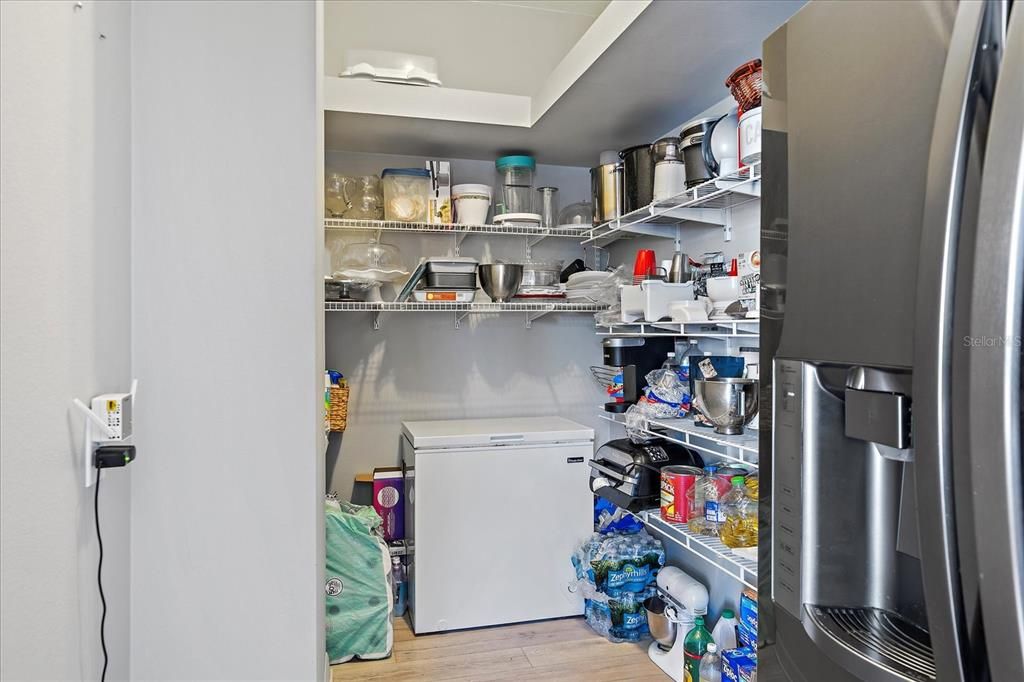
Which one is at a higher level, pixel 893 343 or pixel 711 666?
pixel 893 343

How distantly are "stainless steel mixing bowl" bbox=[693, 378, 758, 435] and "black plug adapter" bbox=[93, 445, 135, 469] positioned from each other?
1428mm

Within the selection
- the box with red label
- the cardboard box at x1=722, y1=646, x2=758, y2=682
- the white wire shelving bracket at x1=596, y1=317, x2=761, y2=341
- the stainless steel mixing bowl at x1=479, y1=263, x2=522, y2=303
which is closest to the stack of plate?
the white wire shelving bracket at x1=596, y1=317, x2=761, y2=341

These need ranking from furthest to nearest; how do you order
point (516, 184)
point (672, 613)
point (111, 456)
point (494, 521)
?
point (516, 184), point (494, 521), point (672, 613), point (111, 456)

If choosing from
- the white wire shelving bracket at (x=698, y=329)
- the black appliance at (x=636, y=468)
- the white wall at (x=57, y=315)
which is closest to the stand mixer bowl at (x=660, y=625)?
the black appliance at (x=636, y=468)

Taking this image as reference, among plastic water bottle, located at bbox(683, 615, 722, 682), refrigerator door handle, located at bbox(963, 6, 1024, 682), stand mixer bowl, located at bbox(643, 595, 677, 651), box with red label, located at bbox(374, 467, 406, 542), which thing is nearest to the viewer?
refrigerator door handle, located at bbox(963, 6, 1024, 682)

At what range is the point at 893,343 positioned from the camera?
0.70 m

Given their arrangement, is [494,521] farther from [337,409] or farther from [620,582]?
[337,409]

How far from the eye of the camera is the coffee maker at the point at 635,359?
2570mm

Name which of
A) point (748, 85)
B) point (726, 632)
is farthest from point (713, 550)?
point (748, 85)

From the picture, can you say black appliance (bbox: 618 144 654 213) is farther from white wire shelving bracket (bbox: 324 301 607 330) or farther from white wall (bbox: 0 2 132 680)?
white wall (bbox: 0 2 132 680)

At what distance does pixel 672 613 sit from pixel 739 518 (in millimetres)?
668

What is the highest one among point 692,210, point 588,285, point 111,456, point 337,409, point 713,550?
point 692,210

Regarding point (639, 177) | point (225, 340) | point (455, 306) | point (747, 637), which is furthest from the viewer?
point (455, 306)

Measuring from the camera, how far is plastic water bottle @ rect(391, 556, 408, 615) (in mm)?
2820
